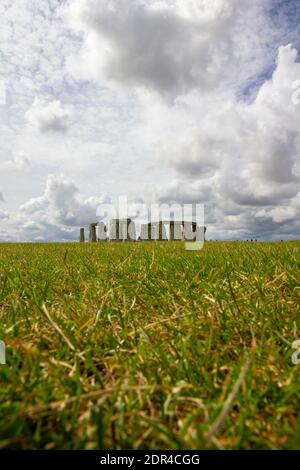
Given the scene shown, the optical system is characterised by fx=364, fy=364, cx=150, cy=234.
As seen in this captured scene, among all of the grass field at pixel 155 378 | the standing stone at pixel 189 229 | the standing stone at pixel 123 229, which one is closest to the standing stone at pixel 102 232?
the standing stone at pixel 123 229

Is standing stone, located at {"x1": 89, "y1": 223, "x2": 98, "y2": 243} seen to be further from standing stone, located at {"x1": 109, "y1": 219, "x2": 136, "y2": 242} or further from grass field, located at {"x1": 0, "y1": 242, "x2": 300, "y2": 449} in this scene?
grass field, located at {"x1": 0, "y1": 242, "x2": 300, "y2": 449}

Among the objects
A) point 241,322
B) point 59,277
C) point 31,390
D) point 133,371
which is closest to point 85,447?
point 31,390

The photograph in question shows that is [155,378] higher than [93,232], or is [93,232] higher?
[93,232]

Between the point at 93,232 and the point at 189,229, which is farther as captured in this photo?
the point at 93,232

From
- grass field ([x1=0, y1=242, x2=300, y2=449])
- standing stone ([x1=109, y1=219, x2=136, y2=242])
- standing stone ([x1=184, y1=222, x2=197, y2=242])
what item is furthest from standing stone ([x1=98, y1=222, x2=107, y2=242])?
grass field ([x1=0, y1=242, x2=300, y2=449])

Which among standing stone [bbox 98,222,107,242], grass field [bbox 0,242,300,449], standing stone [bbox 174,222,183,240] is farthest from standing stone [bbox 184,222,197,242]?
grass field [bbox 0,242,300,449]

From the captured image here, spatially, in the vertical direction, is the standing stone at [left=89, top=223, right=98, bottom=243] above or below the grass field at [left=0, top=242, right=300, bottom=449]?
above

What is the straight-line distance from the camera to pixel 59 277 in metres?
4.23

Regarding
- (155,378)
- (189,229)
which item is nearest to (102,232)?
(189,229)

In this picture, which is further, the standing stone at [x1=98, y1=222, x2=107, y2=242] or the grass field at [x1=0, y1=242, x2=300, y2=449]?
the standing stone at [x1=98, y1=222, x2=107, y2=242]

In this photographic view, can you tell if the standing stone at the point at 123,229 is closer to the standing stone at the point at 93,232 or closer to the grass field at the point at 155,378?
the standing stone at the point at 93,232

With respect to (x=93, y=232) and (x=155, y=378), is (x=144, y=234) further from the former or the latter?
(x=155, y=378)
